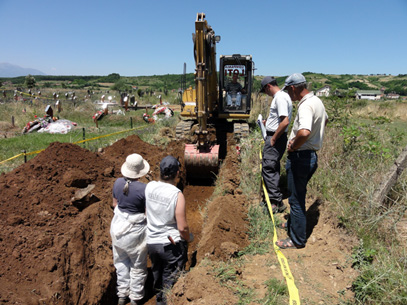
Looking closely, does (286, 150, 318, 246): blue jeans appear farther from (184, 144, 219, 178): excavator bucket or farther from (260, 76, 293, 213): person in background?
(184, 144, 219, 178): excavator bucket

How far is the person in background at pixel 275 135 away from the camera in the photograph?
427 cm

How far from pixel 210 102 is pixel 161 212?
19.5 ft

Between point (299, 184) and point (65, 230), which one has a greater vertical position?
point (299, 184)

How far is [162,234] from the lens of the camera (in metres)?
3.06

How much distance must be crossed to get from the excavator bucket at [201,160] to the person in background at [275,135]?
7.22 ft

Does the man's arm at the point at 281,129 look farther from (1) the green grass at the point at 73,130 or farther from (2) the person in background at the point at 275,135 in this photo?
(1) the green grass at the point at 73,130

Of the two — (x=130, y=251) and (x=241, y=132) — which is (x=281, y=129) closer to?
(x=130, y=251)

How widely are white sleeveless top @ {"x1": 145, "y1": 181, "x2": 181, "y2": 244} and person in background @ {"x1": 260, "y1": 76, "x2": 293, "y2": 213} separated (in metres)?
2.17

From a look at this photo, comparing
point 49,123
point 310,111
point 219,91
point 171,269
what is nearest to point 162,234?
point 171,269

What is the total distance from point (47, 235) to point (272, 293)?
2.99 metres

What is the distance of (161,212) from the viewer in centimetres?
297

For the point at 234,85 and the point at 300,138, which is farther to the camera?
the point at 234,85

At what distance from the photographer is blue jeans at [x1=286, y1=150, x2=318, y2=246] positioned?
11.9ft

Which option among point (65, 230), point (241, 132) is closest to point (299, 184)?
point (65, 230)
